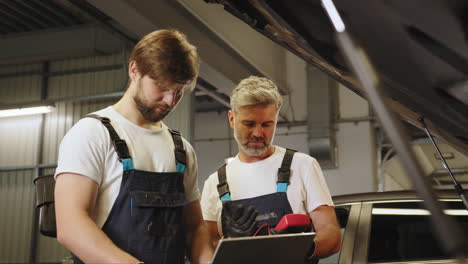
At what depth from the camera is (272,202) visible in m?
2.20

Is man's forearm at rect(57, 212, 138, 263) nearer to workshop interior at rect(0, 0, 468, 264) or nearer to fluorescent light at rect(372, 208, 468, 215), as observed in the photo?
workshop interior at rect(0, 0, 468, 264)

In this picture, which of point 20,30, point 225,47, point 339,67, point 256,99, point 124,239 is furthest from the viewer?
point 20,30

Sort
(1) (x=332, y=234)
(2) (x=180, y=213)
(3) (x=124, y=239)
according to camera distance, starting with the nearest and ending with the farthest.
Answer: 1. (3) (x=124, y=239)
2. (2) (x=180, y=213)
3. (1) (x=332, y=234)

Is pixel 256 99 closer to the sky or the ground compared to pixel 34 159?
closer to the ground

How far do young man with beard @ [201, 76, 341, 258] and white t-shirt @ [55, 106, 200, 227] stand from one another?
53 cm

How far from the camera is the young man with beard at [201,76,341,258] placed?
216 cm

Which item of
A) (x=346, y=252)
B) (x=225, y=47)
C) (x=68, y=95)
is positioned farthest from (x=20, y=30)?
(x=346, y=252)

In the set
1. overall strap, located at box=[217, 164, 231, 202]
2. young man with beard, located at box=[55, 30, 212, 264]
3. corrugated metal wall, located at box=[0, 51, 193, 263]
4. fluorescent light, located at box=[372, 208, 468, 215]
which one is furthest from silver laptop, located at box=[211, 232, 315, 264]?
corrugated metal wall, located at box=[0, 51, 193, 263]

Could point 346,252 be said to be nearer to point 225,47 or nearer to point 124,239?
point 124,239

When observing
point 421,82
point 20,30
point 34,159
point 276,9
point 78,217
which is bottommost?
point 78,217

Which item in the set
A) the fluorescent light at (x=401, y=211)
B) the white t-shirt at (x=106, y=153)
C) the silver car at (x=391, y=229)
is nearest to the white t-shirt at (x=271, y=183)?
the white t-shirt at (x=106, y=153)

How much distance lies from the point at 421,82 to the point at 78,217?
931 millimetres

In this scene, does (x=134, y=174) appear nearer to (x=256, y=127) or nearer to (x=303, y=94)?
(x=256, y=127)

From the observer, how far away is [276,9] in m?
1.13
